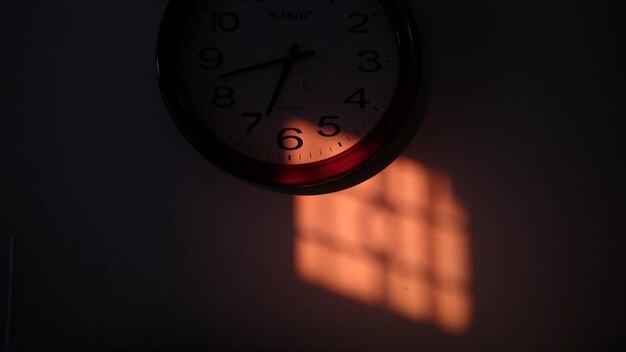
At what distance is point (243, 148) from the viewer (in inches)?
38.0

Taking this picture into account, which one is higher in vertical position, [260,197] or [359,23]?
[359,23]

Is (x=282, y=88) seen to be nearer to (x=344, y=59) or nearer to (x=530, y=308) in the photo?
(x=344, y=59)

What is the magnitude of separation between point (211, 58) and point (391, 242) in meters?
0.55

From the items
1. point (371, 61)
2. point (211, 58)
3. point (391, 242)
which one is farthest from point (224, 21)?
point (391, 242)

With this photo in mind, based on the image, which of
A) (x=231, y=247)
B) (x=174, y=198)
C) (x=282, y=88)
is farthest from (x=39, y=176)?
(x=282, y=88)

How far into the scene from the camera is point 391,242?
99cm

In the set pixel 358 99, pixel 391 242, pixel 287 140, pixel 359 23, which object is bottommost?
pixel 391 242

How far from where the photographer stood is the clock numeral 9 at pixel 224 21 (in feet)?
3.21

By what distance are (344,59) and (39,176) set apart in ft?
2.30

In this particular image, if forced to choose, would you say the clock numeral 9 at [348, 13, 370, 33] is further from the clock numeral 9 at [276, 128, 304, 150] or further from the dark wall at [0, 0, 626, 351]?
the clock numeral 9 at [276, 128, 304, 150]

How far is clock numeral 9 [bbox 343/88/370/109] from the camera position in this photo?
3.19 feet

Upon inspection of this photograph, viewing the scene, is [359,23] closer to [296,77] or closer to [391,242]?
[296,77]

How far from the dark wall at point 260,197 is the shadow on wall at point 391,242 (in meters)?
0.03

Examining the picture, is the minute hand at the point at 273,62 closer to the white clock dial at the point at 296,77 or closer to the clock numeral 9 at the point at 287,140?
the white clock dial at the point at 296,77
